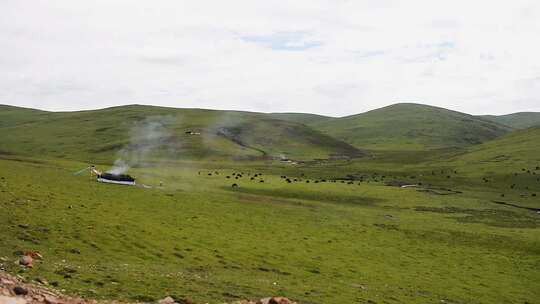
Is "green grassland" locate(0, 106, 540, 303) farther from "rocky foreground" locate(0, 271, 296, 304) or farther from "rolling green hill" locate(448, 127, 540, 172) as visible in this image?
"rolling green hill" locate(448, 127, 540, 172)

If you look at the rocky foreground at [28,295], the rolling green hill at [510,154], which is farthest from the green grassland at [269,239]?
the rolling green hill at [510,154]

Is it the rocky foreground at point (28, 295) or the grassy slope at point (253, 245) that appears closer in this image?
the rocky foreground at point (28, 295)

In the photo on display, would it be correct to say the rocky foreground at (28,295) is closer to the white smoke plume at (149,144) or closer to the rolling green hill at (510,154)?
the white smoke plume at (149,144)

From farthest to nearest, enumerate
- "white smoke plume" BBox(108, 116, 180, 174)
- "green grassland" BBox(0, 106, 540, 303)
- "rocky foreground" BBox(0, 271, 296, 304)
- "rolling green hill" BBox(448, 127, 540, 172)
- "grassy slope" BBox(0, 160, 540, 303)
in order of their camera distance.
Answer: "white smoke plume" BBox(108, 116, 180, 174) → "rolling green hill" BBox(448, 127, 540, 172) → "green grassland" BBox(0, 106, 540, 303) → "grassy slope" BBox(0, 160, 540, 303) → "rocky foreground" BBox(0, 271, 296, 304)

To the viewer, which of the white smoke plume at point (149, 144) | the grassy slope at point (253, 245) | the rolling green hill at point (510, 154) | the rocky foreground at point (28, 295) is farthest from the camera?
the white smoke plume at point (149, 144)

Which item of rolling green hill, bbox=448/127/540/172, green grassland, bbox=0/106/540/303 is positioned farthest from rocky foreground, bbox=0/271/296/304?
rolling green hill, bbox=448/127/540/172

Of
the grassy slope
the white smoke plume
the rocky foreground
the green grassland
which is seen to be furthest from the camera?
the white smoke plume

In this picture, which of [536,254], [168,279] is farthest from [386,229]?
[168,279]

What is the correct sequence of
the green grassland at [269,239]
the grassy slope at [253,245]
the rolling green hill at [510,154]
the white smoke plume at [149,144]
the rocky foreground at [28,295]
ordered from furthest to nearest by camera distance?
1. the white smoke plume at [149,144]
2. the rolling green hill at [510,154]
3. the green grassland at [269,239]
4. the grassy slope at [253,245]
5. the rocky foreground at [28,295]

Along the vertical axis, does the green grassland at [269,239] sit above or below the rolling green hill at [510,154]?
below

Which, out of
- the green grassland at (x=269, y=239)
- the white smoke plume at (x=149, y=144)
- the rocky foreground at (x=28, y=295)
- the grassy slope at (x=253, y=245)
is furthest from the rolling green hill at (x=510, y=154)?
Result: the rocky foreground at (x=28, y=295)

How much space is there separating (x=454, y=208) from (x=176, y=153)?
9518cm

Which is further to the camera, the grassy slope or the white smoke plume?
the white smoke plume

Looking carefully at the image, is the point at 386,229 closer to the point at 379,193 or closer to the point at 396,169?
the point at 379,193
